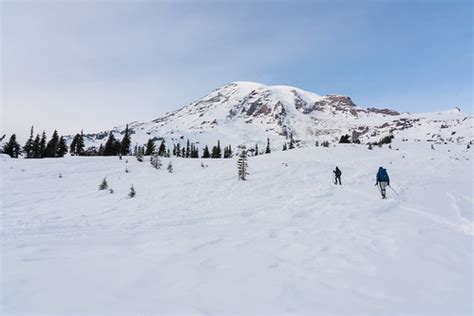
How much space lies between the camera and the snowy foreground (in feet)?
16.3

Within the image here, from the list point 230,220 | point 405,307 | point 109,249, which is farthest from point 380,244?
point 109,249

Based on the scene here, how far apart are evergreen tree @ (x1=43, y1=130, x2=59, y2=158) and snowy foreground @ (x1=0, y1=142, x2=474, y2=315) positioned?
63311 millimetres

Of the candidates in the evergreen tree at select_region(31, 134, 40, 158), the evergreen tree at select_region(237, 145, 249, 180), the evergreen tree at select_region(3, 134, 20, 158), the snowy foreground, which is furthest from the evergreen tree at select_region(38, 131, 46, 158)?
the evergreen tree at select_region(237, 145, 249, 180)

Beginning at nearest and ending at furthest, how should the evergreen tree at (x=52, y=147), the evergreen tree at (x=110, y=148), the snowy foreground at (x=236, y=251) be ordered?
the snowy foreground at (x=236, y=251), the evergreen tree at (x=52, y=147), the evergreen tree at (x=110, y=148)

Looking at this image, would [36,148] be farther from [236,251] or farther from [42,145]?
[236,251]

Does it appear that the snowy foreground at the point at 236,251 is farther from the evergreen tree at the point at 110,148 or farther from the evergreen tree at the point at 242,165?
the evergreen tree at the point at 110,148

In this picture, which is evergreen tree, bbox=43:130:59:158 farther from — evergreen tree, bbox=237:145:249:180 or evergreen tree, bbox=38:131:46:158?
evergreen tree, bbox=237:145:249:180

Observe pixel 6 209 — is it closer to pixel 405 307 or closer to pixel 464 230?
pixel 405 307

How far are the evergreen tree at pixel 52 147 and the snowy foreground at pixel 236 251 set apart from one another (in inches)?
2493

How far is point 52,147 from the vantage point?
251 ft

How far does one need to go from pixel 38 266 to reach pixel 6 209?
9.88m

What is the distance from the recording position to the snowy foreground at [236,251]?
4.97 meters

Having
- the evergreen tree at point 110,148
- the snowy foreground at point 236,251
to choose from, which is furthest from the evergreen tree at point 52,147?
the snowy foreground at point 236,251

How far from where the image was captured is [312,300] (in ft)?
16.6
